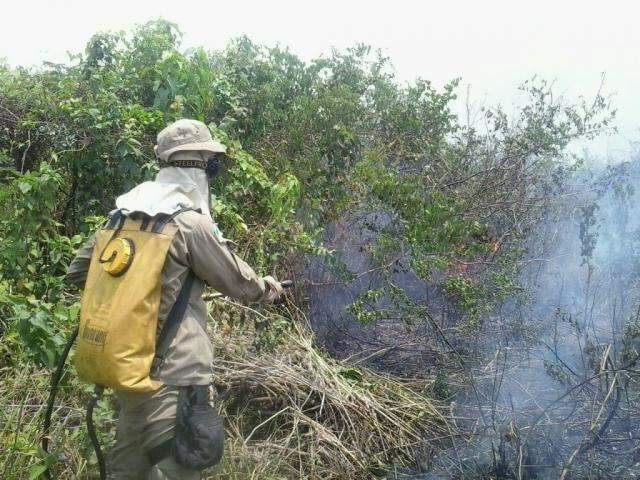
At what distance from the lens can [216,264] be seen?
2.44 metres

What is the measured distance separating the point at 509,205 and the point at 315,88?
Result: 8.12 ft

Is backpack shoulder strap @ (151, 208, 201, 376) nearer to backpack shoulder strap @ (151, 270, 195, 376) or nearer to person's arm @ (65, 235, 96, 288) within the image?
backpack shoulder strap @ (151, 270, 195, 376)

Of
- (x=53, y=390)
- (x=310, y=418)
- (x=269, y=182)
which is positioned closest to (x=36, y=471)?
(x=53, y=390)

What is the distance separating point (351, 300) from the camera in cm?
551

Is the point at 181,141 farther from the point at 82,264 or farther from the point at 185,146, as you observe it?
the point at 82,264

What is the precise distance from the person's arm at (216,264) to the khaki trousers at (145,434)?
446 mm

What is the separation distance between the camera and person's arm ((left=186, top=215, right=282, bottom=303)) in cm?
240

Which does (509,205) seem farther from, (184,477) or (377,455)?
(184,477)

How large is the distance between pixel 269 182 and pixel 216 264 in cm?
257

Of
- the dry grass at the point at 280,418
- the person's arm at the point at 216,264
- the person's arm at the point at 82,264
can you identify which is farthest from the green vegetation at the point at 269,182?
the person's arm at the point at 216,264

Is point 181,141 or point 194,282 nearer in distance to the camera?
point 194,282

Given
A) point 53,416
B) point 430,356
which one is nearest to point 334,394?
point 430,356

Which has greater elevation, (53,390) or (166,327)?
(166,327)

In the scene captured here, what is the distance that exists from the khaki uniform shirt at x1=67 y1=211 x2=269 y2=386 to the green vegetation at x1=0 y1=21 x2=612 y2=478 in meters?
1.02
